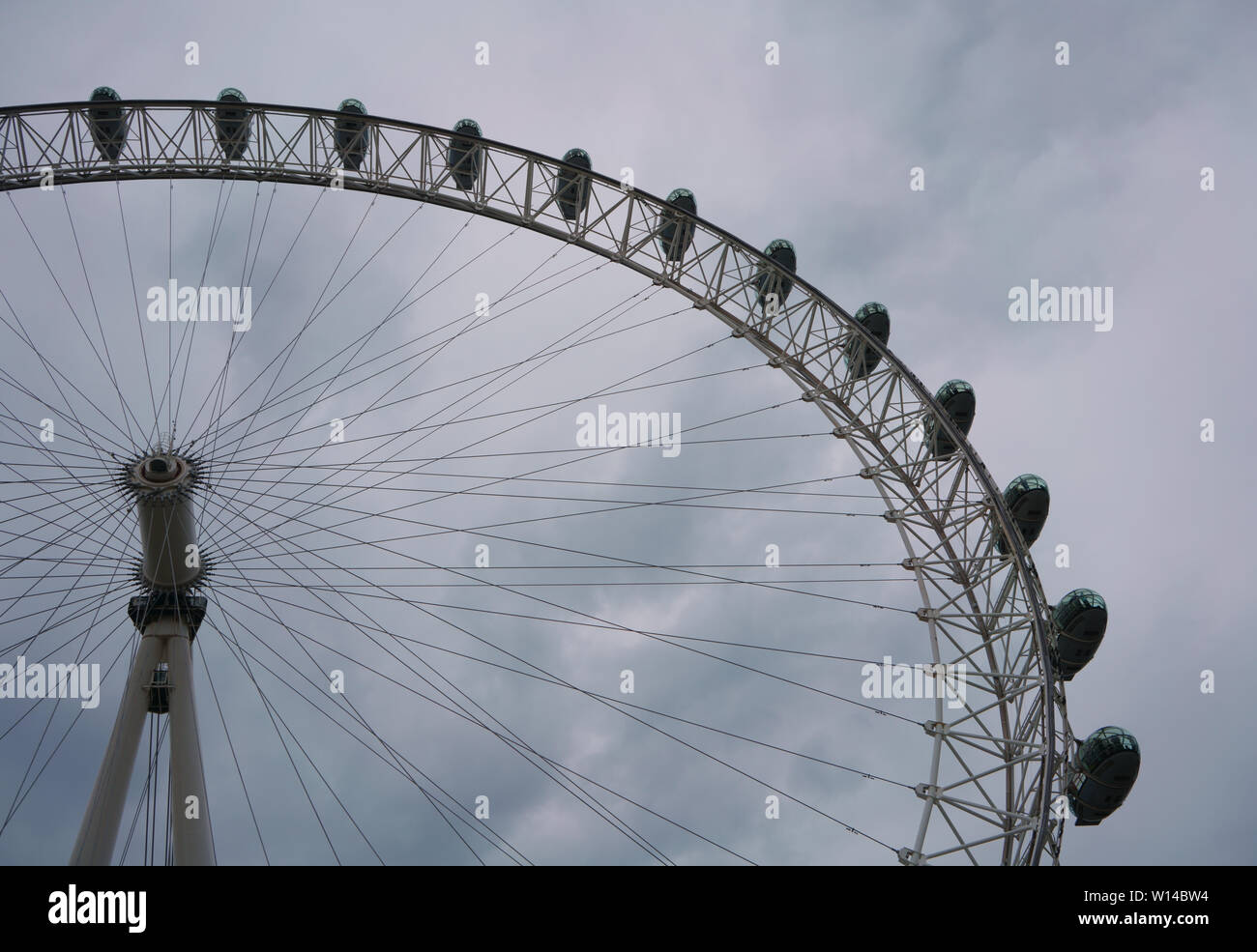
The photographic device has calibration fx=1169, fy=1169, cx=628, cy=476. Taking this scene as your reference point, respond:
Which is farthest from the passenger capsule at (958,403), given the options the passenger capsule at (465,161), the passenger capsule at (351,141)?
the passenger capsule at (351,141)

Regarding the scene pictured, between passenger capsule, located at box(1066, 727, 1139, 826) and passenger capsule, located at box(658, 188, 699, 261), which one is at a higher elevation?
passenger capsule, located at box(658, 188, 699, 261)

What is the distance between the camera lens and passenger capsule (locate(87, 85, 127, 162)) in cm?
2808

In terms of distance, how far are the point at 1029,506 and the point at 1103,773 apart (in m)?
6.27

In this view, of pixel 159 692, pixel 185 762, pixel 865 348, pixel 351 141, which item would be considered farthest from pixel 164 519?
pixel 865 348

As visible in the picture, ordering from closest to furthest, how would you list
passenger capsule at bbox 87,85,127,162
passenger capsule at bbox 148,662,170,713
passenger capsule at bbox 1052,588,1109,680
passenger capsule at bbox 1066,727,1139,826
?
1. passenger capsule at bbox 148,662,170,713
2. passenger capsule at bbox 1066,727,1139,826
3. passenger capsule at bbox 1052,588,1109,680
4. passenger capsule at bbox 87,85,127,162

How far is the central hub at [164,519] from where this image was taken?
23.0m

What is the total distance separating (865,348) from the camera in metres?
27.9

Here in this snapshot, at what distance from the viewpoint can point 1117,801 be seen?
23.2 metres

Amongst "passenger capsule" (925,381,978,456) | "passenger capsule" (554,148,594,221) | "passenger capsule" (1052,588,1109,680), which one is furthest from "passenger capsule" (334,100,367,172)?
"passenger capsule" (1052,588,1109,680)

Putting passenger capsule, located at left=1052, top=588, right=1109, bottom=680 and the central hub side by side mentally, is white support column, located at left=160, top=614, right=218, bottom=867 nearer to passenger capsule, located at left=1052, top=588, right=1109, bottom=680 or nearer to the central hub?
the central hub

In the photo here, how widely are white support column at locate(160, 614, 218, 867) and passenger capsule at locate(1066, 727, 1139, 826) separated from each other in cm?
1651

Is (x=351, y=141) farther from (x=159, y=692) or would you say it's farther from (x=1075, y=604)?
(x=1075, y=604)
